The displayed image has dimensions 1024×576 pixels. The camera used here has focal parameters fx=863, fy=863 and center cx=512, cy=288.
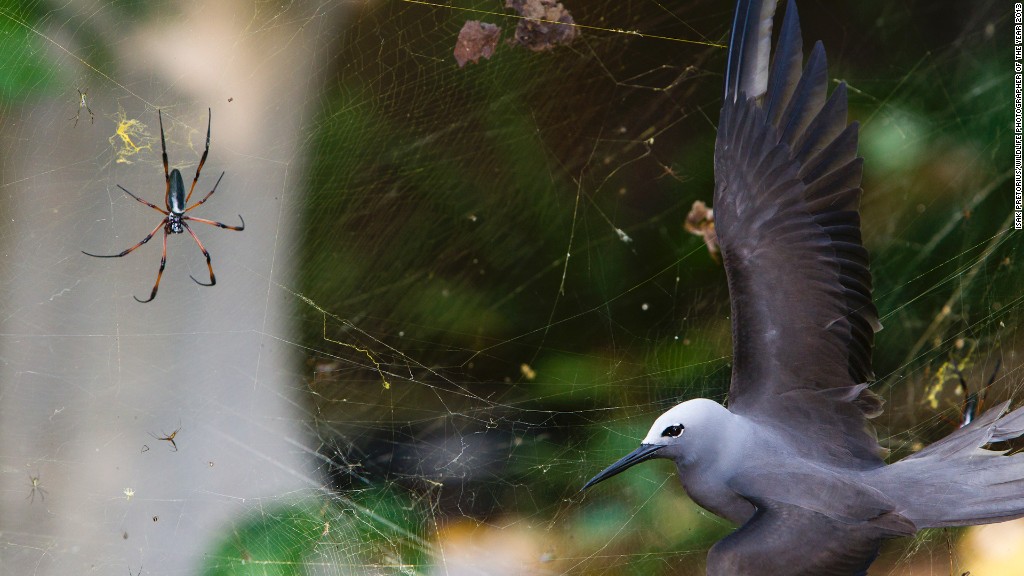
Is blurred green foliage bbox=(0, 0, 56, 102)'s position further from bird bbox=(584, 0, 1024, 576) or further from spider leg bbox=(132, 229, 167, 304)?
bird bbox=(584, 0, 1024, 576)

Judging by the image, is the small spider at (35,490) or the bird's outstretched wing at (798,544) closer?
the bird's outstretched wing at (798,544)

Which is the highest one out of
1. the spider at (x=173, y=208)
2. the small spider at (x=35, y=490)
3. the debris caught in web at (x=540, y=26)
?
the debris caught in web at (x=540, y=26)

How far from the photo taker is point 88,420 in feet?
2.26

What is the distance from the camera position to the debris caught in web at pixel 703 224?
0.72m

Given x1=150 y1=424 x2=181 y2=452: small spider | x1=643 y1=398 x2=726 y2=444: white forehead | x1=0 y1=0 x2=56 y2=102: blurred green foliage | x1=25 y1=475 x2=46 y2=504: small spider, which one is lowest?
x1=25 y1=475 x2=46 y2=504: small spider

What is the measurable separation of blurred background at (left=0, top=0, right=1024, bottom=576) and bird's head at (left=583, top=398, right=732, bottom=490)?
8cm

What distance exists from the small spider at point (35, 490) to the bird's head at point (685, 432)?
1.50ft

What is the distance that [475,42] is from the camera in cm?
72

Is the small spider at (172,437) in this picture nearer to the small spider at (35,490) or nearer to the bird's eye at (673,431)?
the small spider at (35,490)

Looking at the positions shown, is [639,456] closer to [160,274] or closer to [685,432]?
[685,432]

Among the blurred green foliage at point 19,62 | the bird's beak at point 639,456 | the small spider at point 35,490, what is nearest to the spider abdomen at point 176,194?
the blurred green foliage at point 19,62

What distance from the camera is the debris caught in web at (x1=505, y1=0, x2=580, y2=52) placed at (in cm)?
73

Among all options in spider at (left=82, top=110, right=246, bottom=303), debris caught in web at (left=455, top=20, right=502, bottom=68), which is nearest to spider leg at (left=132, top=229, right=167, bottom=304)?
spider at (left=82, top=110, right=246, bottom=303)

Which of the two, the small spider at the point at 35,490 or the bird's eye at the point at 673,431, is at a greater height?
the bird's eye at the point at 673,431
